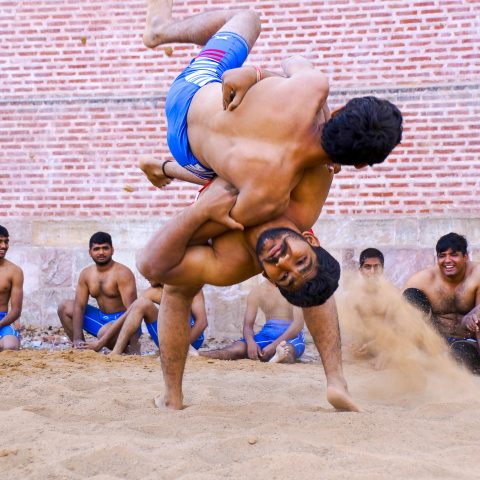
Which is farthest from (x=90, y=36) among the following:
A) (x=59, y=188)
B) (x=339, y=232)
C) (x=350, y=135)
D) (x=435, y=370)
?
(x=350, y=135)

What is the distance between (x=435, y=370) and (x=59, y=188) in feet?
15.9

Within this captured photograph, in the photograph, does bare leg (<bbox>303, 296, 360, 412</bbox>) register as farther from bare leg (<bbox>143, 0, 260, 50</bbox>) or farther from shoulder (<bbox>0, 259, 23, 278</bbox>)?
shoulder (<bbox>0, 259, 23, 278</bbox>)

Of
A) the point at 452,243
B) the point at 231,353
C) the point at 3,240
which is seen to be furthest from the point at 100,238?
the point at 452,243

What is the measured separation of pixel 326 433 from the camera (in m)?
3.88

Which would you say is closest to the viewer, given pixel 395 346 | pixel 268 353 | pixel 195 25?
pixel 195 25

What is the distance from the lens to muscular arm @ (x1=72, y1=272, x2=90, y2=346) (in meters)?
8.23

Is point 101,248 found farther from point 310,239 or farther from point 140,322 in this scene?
point 310,239

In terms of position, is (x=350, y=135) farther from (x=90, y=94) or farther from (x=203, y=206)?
(x=90, y=94)

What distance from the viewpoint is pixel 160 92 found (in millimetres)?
9188

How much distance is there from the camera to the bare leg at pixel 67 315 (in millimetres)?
8375

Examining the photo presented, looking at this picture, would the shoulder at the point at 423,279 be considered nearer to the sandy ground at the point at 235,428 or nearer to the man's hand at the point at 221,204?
the sandy ground at the point at 235,428

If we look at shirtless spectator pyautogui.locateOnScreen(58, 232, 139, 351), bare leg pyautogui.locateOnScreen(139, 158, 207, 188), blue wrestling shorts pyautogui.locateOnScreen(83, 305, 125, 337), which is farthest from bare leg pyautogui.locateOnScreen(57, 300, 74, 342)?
bare leg pyautogui.locateOnScreen(139, 158, 207, 188)

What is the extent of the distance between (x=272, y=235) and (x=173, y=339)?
1.07 metres

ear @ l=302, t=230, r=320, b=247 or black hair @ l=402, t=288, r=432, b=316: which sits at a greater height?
ear @ l=302, t=230, r=320, b=247
